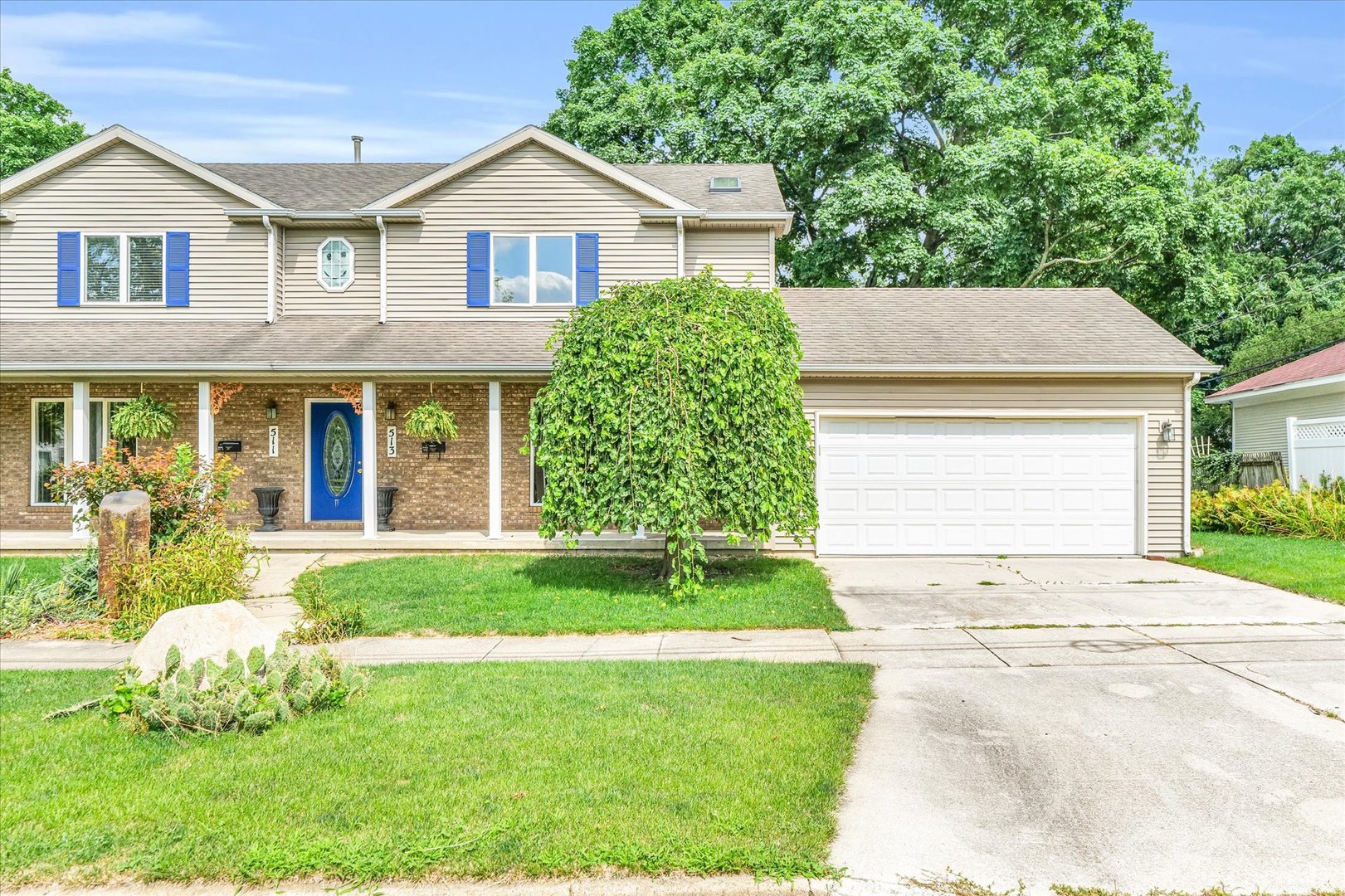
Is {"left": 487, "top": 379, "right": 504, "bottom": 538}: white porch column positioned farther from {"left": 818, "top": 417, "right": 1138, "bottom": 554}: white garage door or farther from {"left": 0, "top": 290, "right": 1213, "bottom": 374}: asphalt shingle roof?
{"left": 818, "top": 417, "right": 1138, "bottom": 554}: white garage door

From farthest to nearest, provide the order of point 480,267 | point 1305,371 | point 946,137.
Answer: point 946,137 < point 1305,371 < point 480,267

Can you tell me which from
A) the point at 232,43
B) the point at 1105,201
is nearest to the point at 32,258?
the point at 232,43

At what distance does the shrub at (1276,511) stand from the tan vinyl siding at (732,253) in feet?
30.3

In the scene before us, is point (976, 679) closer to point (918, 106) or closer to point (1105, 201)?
point (1105, 201)

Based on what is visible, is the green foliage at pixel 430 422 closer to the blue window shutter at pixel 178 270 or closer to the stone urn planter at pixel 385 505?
the stone urn planter at pixel 385 505

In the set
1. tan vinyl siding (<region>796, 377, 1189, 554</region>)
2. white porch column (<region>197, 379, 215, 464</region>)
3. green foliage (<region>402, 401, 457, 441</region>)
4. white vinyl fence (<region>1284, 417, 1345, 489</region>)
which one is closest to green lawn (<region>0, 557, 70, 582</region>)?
white porch column (<region>197, 379, 215, 464</region>)

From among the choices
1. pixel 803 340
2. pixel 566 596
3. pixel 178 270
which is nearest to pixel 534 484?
pixel 566 596

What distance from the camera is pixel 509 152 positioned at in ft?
43.9

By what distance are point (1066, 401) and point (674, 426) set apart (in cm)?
657

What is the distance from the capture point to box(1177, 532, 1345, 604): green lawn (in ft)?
29.5

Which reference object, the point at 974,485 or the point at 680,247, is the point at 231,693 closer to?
the point at 974,485

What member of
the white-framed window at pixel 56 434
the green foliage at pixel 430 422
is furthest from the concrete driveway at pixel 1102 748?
the white-framed window at pixel 56 434

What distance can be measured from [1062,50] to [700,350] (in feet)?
68.3

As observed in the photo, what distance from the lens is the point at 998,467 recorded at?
11.6m
